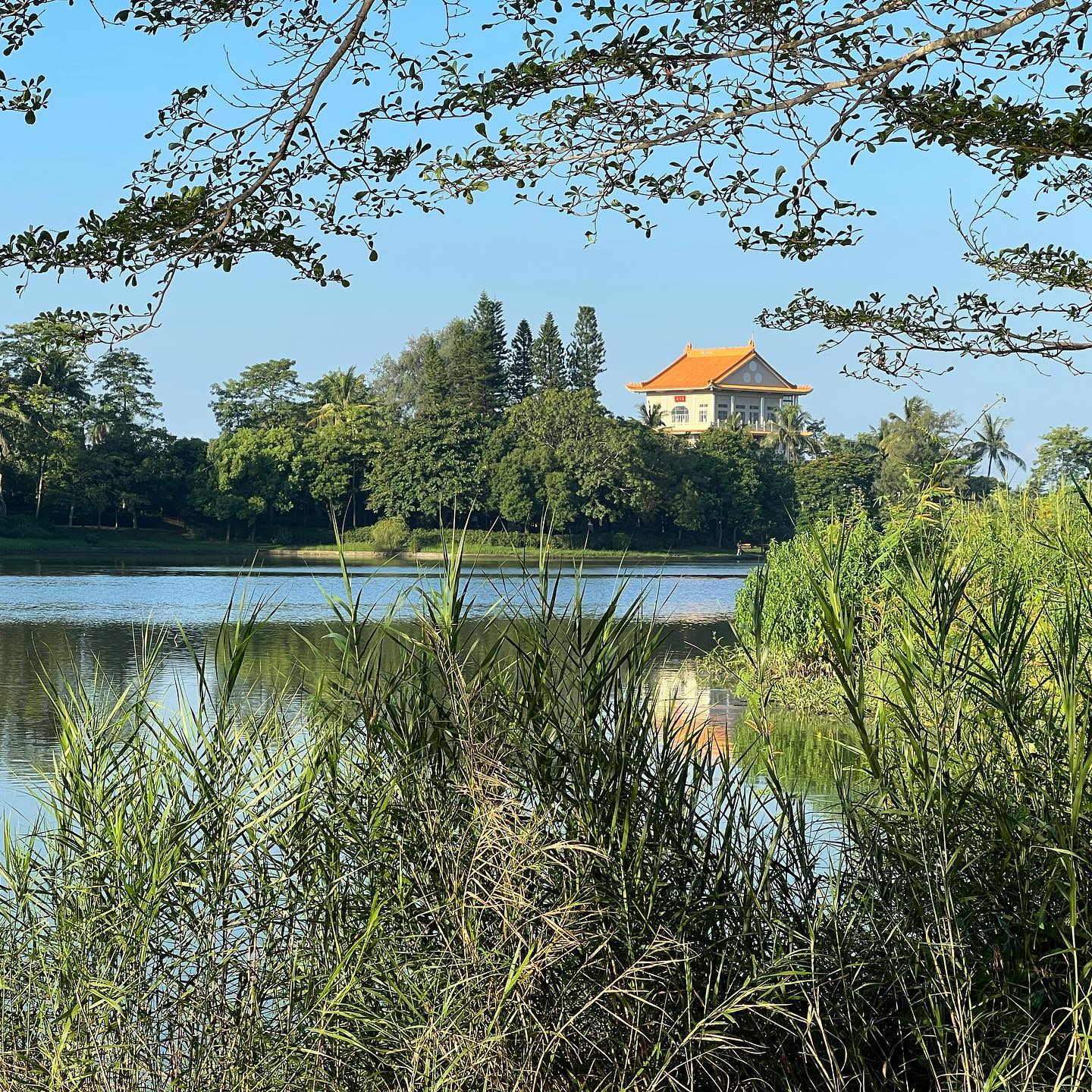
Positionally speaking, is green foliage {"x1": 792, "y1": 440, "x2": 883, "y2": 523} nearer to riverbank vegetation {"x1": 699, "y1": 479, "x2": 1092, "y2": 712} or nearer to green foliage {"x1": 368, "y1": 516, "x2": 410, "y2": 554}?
green foliage {"x1": 368, "y1": 516, "x2": 410, "y2": 554}

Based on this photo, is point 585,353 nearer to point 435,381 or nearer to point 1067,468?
point 435,381

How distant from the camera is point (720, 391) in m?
83.3

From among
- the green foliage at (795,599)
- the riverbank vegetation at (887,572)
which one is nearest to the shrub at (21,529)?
the riverbank vegetation at (887,572)

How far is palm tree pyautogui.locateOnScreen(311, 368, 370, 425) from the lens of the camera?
5456 centimetres

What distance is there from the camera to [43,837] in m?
3.51

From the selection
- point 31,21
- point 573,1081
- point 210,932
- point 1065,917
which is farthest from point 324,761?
point 31,21

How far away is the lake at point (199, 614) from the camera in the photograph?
4754mm

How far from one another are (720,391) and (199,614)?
65.7 meters

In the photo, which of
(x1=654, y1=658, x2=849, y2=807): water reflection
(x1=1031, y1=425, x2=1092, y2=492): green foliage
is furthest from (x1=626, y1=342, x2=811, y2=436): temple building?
(x1=654, y1=658, x2=849, y2=807): water reflection

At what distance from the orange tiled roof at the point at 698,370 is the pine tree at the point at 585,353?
1921 centimetres

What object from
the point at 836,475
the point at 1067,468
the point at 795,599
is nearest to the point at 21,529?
the point at 836,475

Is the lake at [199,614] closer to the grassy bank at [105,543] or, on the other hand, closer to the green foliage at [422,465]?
the grassy bank at [105,543]

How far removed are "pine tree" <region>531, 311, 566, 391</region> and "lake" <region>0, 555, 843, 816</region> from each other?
2449cm

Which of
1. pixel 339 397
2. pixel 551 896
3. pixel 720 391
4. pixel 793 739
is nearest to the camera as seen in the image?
pixel 551 896
